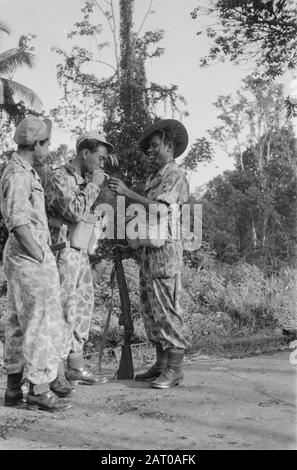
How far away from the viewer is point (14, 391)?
3.70m

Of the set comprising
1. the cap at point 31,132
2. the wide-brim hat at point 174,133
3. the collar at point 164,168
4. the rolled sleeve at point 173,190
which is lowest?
the rolled sleeve at point 173,190

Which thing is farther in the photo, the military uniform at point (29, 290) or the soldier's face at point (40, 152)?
the soldier's face at point (40, 152)

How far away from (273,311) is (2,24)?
15192mm

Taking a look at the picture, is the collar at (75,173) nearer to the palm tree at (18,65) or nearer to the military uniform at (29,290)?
Answer: the military uniform at (29,290)


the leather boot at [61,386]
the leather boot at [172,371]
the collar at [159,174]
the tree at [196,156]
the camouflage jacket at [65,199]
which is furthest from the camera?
the tree at [196,156]

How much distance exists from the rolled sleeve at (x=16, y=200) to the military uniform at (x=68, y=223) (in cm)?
52

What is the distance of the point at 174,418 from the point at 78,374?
1.18 metres

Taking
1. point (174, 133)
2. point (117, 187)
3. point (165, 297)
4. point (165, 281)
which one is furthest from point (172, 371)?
point (174, 133)

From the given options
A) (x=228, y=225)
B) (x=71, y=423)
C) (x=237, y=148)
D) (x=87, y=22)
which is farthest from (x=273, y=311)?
(x=237, y=148)

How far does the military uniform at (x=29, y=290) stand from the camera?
353cm

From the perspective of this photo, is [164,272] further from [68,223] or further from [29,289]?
[29,289]

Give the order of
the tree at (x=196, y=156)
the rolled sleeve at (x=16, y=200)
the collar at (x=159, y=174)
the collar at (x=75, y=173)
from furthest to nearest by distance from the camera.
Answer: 1. the tree at (x=196, y=156)
2. the collar at (x=159, y=174)
3. the collar at (x=75, y=173)
4. the rolled sleeve at (x=16, y=200)

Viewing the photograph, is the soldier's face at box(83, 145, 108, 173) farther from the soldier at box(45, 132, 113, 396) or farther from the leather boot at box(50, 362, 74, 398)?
the leather boot at box(50, 362, 74, 398)

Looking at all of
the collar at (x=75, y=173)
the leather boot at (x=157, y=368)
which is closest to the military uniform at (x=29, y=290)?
the collar at (x=75, y=173)
